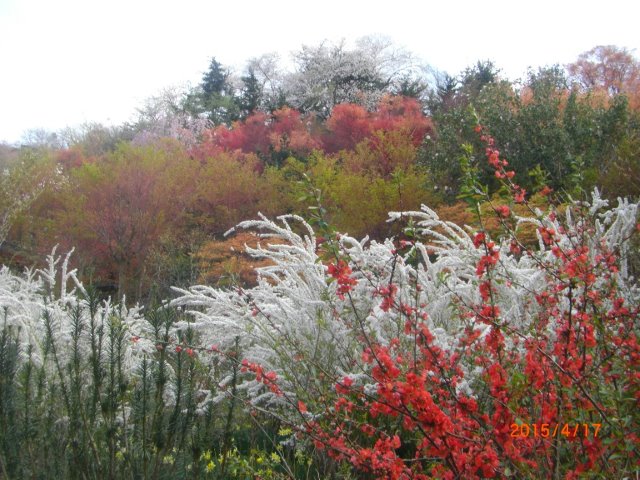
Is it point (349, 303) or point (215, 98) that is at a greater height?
point (215, 98)

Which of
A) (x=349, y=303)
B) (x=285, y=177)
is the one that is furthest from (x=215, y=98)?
(x=349, y=303)

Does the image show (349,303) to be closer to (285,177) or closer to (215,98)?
(285,177)

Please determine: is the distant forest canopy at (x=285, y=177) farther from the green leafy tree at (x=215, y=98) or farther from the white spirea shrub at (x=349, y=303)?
the green leafy tree at (x=215, y=98)

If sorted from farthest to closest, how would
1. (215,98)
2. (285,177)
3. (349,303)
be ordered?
(215,98)
(285,177)
(349,303)

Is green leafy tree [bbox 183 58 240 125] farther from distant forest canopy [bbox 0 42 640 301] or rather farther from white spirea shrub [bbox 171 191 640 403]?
→ white spirea shrub [bbox 171 191 640 403]

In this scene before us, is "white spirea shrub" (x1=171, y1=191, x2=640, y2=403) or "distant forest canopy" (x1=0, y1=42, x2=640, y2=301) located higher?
"distant forest canopy" (x1=0, y1=42, x2=640, y2=301)

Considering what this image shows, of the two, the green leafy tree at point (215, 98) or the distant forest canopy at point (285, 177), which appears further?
the green leafy tree at point (215, 98)

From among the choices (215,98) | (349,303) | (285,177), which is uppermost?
(215,98)

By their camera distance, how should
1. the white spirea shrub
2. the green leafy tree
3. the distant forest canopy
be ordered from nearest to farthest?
the white spirea shrub
the distant forest canopy
the green leafy tree

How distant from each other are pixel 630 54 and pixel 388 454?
109 feet

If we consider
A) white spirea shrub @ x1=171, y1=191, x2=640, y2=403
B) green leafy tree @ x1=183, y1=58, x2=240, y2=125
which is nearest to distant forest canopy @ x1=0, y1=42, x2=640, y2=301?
A: white spirea shrub @ x1=171, y1=191, x2=640, y2=403

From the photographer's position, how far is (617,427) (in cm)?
169

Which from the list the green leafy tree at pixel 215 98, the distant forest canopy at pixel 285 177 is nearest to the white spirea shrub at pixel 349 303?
the distant forest canopy at pixel 285 177

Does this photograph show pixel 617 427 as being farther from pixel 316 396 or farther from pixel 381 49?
pixel 381 49
